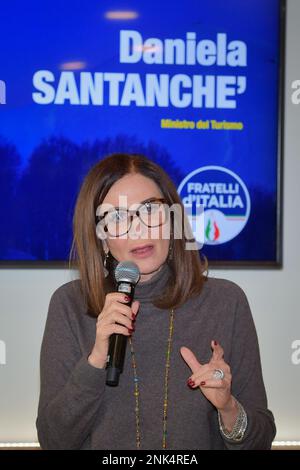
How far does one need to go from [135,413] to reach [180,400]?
4.3 inches

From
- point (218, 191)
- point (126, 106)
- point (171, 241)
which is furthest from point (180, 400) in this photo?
point (126, 106)

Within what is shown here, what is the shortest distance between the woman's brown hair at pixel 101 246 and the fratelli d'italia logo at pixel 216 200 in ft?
3.21

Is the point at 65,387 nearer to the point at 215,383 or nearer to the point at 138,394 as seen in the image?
the point at 138,394

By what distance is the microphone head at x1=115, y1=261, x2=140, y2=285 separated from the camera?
1.35 meters

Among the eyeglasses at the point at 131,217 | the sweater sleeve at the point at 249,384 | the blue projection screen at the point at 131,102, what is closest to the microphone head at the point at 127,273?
the eyeglasses at the point at 131,217

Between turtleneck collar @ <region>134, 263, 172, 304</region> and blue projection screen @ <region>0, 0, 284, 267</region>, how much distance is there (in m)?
1.01

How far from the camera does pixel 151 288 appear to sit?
158cm

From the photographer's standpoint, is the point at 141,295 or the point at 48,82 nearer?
the point at 141,295

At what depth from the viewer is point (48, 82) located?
99.1 inches

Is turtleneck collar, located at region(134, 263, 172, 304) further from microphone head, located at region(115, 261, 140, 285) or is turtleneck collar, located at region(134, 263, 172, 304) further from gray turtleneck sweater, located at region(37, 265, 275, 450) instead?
microphone head, located at region(115, 261, 140, 285)

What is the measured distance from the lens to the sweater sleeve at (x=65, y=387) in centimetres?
135

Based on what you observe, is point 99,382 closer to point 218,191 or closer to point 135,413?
point 135,413

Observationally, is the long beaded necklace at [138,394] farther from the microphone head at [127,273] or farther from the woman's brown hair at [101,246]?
the microphone head at [127,273]

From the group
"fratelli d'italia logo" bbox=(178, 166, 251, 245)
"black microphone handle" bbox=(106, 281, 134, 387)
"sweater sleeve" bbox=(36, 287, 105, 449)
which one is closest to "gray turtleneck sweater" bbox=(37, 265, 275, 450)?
"sweater sleeve" bbox=(36, 287, 105, 449)
